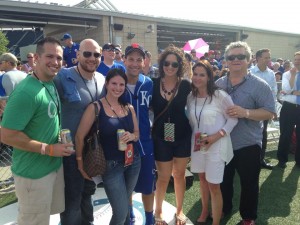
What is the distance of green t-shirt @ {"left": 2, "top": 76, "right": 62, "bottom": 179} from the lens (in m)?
1.97

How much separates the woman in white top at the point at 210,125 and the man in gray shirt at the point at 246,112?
138mm

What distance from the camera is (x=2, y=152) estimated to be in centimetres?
541

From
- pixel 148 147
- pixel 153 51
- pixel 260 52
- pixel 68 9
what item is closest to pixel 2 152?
pixel 148 147

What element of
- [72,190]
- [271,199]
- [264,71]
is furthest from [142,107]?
[264,71]

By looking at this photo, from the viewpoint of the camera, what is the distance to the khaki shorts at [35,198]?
2.13 meters

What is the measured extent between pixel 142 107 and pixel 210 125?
0.79 metres

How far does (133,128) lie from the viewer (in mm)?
2666

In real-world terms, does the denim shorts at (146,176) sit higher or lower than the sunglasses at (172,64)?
lower

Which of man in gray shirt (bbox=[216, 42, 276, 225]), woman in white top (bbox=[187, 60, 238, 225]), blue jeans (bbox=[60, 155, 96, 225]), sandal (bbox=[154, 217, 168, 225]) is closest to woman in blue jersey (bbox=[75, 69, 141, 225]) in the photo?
blue jeans (bbox=[60, 155, 96, 225])

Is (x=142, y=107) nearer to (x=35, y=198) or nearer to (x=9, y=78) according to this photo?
(x=35, y=198)

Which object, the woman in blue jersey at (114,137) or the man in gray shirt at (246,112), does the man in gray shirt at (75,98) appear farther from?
the man in gray shirt at (246,112)

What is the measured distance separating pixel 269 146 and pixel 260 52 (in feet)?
8.20

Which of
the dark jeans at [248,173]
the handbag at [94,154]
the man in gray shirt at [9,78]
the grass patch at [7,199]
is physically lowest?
the grass patch at [7,199]

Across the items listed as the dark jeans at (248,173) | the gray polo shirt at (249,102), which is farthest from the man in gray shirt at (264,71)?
the gray polo shirt at (249,102)
